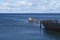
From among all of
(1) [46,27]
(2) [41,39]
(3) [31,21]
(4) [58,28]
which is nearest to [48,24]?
(1) [46,27]

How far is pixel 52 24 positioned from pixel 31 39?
6837mm

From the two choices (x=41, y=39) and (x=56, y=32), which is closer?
(x=41, y=39)

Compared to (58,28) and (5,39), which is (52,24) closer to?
(58,28)

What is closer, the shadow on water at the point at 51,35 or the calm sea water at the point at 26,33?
the shadow on water at the point at 51,35

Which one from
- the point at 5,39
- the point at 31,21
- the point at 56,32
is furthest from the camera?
the point at 31,21

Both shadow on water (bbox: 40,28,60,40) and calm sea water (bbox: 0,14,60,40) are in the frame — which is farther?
calm sea water (bbox: 0,14,60,40)

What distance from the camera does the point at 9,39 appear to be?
19906 millimetres

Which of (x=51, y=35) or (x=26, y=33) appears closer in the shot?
(x=51, y=35)

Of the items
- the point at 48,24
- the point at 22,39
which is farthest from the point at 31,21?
the point at 22,39

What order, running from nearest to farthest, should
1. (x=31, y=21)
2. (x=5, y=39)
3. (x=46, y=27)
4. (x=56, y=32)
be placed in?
(x=5, y=39) < (x=56, y=32) < (x=46, y=27) < (x=31, y=21)

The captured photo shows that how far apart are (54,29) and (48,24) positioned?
1790mm

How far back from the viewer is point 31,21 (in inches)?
1586

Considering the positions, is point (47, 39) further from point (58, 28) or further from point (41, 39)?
point (58, 28)

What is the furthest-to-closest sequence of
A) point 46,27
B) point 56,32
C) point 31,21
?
point 31,21, point 46,27, point 56,32
